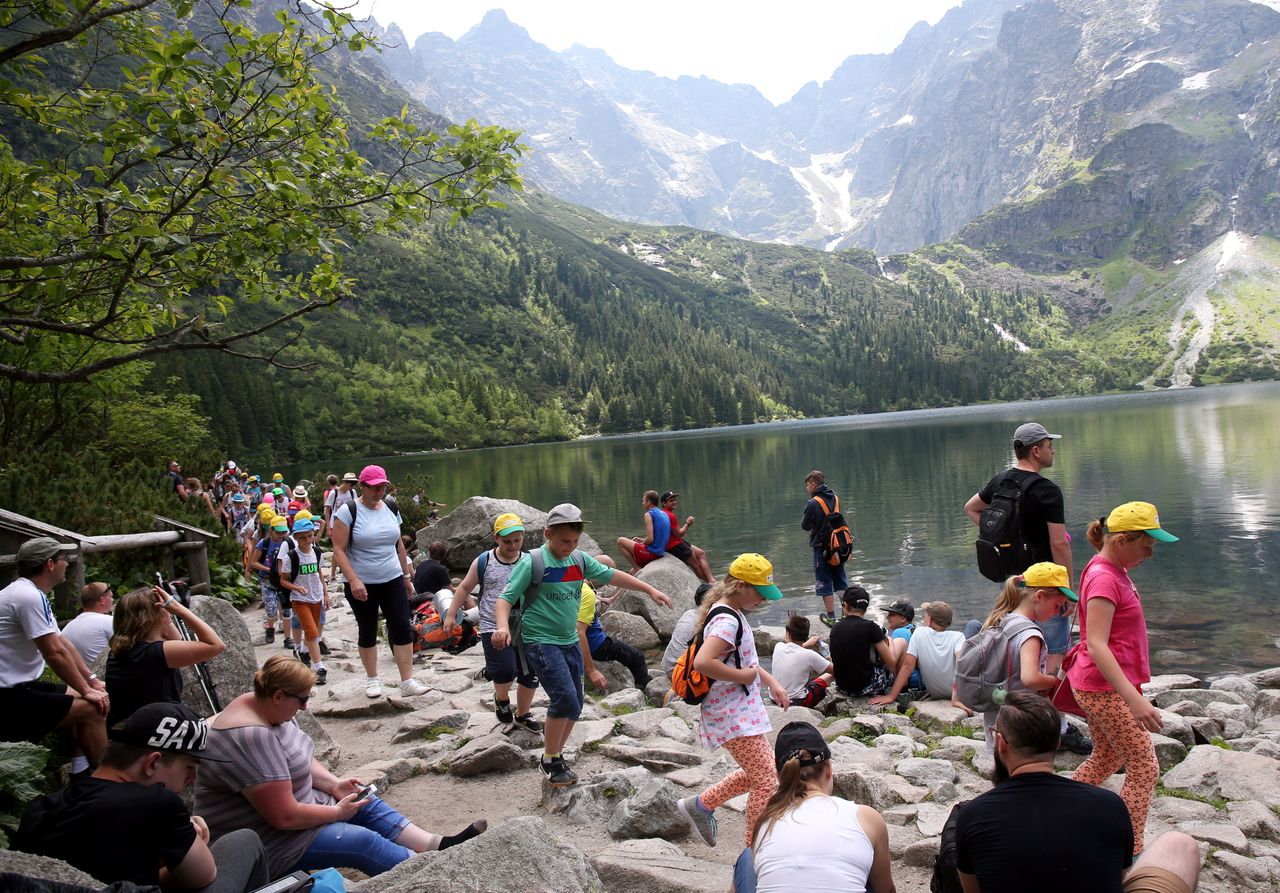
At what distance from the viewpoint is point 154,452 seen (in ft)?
94.8

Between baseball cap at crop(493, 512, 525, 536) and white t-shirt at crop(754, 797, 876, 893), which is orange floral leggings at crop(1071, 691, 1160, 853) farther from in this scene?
baseball cap at crop(493, 512, 525, 536)

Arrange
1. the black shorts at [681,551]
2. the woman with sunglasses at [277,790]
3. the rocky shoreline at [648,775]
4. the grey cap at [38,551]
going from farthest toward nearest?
the black shorts at [681,551] < the grey cap at [38,551] < the rocky shoreline at [648,775] < the woman with sunglasses at [277,790]

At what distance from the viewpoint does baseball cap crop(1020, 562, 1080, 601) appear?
20.6ft

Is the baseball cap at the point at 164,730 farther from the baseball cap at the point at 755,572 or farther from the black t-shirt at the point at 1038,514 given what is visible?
the black t-shirt at the point at 1038,514

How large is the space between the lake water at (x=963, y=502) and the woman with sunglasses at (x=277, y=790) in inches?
537

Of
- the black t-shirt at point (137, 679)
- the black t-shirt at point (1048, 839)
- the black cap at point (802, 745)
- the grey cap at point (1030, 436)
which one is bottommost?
the black t-shirt at point (1048, 839)

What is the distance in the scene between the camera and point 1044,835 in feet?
11.2

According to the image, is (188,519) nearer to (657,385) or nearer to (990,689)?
(990,689)

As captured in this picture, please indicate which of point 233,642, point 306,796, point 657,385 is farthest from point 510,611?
point 657,385

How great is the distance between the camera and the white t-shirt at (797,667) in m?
10.9

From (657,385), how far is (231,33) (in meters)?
179

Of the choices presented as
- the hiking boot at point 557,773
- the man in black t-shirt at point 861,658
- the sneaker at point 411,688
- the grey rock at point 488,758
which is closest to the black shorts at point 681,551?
the man in black t-shirt at point 861,658

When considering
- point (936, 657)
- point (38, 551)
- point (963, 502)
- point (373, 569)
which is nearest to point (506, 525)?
point (373, 569)

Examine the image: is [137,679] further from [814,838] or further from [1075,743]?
[1075,743]
